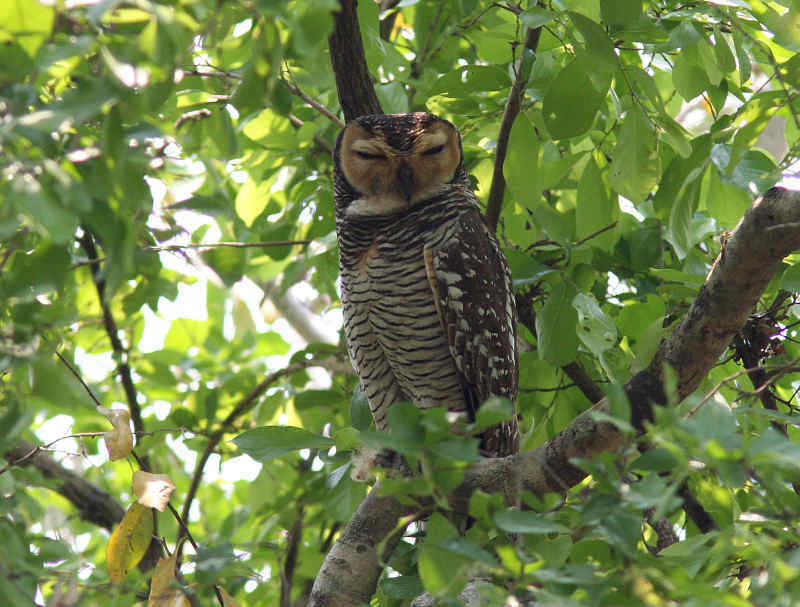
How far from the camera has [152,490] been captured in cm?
250

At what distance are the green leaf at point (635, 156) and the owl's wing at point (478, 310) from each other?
2.49ft

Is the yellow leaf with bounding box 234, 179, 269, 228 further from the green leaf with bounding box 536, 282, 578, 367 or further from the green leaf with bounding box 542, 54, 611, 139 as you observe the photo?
the green leaf with bounding box 542, 54, 611, 139

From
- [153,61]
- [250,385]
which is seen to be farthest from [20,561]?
[250,385]

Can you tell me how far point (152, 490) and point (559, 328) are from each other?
1.34 metres

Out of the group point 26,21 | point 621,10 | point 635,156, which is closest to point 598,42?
point 621,10

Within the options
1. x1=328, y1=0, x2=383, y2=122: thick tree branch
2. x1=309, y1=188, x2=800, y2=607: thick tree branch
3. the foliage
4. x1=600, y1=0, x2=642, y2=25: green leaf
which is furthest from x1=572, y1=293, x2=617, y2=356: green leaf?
x1=328, y1=0, x2=383, y2=122: thick tree branch

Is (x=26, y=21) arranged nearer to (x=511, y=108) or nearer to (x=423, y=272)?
(x=511, y=108)

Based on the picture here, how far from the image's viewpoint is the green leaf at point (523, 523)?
4.92 ft

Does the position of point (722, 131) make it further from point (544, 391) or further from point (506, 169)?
point (544, 391)

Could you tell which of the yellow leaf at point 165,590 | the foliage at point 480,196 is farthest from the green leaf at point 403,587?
the yellow leaf at point 165,590

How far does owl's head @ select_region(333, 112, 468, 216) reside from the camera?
332cm

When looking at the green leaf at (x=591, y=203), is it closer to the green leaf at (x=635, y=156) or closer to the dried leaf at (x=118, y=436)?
the green leaf at (x=635, y=156)

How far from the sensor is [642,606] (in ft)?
4.80

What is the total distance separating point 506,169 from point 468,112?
65 centimetres
